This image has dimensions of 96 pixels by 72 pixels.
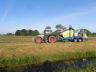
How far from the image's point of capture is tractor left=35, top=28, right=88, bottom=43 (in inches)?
1565

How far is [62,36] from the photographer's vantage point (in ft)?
138

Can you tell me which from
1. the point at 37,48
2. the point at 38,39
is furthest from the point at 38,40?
the point at 37,48

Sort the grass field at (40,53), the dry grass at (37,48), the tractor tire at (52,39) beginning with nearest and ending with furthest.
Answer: the grass field at (40,53) → the dry grass at (37,48) → the tractor tire at (52,39)

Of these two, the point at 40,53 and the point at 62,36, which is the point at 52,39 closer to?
the point at 62,36

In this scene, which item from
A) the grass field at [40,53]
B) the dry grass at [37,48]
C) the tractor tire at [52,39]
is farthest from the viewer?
the tractor tire at [52,39]

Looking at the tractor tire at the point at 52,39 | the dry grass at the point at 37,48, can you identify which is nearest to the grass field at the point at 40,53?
the dry grass at the point at 37,48

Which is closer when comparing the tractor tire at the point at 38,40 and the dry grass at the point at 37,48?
the dry grass at the point at 37,48

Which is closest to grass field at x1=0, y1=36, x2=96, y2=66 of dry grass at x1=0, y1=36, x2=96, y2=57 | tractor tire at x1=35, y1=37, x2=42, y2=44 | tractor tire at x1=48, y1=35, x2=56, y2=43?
dry grass at x1=0, y1=36, x2=96, y2=57

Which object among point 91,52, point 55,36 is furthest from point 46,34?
point 91,52

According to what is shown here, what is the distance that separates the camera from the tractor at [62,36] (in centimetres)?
3975

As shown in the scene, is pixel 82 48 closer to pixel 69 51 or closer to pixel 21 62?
pixel 69 51

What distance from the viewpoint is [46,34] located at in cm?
4053

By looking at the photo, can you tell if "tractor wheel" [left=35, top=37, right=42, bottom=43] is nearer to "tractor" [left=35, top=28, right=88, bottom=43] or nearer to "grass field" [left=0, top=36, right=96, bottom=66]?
"tractor" [left=35, top=28, right=88, bottom=43]

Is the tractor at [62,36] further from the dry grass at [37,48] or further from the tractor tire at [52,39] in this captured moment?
the dry grass at [37,48]
